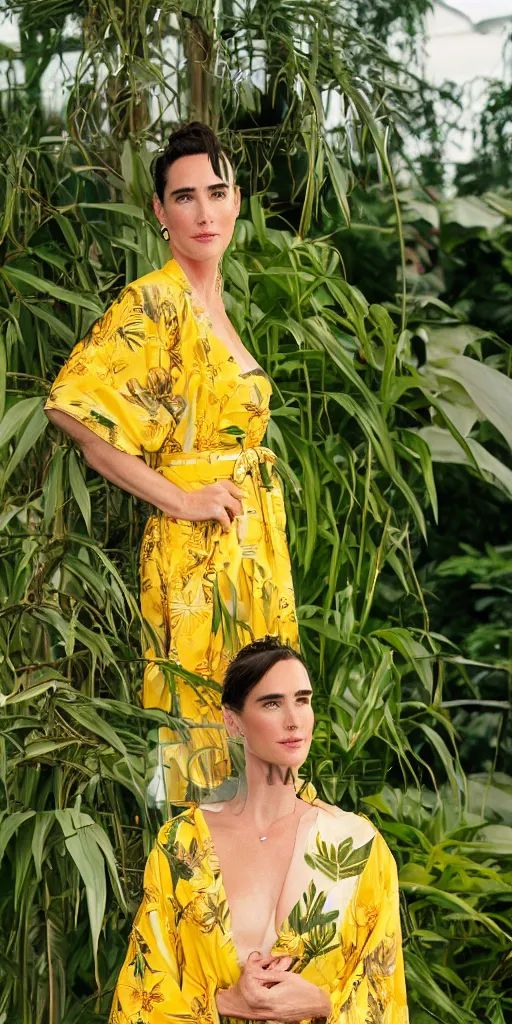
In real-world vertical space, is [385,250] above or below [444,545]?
above

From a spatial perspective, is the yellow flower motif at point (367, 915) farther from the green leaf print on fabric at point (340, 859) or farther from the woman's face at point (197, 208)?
the woman's face at point (197, 208)

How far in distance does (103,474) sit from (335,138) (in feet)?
1.63

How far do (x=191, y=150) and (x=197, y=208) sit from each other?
0.04m

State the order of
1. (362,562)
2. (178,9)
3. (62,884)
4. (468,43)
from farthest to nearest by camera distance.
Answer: (468,43) → (362,562) → (178,9) → (62,884)

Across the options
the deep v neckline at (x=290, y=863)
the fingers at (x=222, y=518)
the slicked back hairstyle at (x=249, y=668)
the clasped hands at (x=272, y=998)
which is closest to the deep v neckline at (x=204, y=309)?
the fingers at (x=222, y=518)

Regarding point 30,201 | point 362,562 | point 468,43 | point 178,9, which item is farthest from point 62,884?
point 468,43

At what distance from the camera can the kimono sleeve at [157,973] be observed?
936mm

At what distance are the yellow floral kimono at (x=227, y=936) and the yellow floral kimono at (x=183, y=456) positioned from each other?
0.48ft

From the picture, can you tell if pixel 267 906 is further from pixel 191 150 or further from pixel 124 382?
pixel 191 150

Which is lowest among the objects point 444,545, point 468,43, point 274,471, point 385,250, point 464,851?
point 464,851

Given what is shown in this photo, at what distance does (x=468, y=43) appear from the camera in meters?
1.45

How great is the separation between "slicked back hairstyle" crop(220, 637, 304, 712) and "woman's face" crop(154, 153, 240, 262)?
32 cm

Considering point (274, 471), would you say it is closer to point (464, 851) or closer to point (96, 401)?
→ point (96, 401)

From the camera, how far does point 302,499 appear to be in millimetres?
1268
